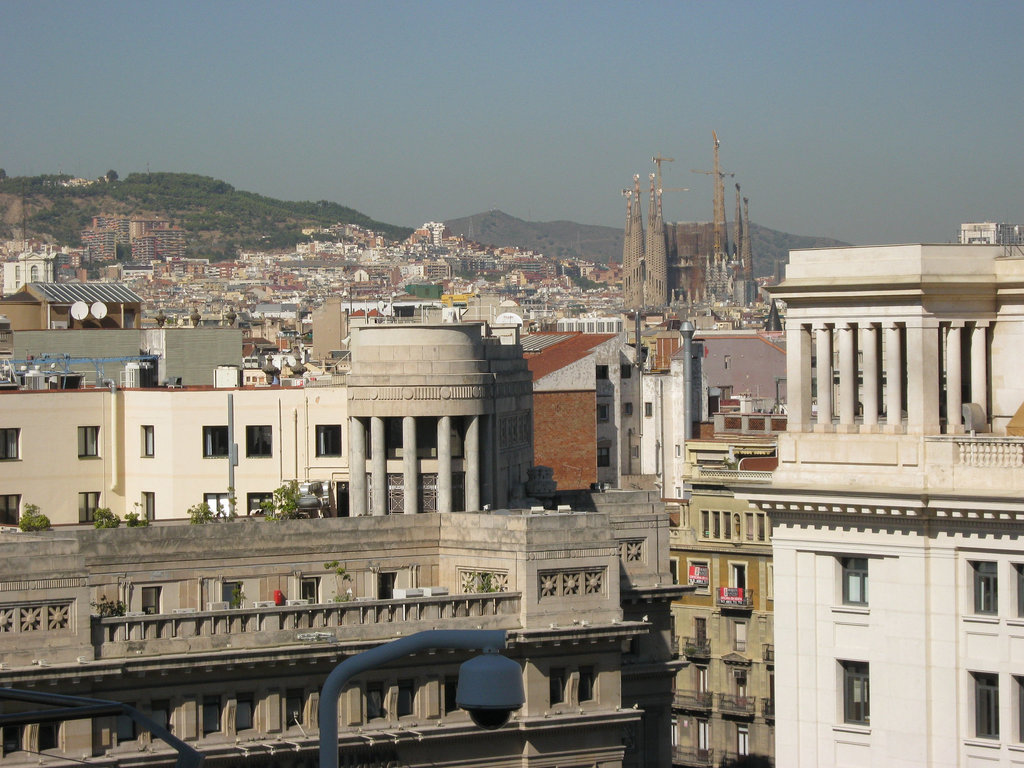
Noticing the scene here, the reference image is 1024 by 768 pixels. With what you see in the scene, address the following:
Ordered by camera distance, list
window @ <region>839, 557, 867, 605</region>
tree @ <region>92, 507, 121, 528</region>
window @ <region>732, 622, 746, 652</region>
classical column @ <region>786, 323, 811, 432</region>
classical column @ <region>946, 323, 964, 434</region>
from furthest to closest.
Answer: window @ <region>732, 622, 746, 652</region> < tree @ <region>92, 507, 121, 528</region> < classical column @ <region>786, 323, 811, 432</region> < classical column @ <region>946, 323, 964, 434</region> < window @ <region>839, 557, 867, 605</region>

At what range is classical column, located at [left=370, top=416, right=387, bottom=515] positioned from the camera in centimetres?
4872

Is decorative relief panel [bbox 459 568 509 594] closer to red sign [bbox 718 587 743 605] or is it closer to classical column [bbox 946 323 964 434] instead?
classical column [bbox 946 323 964 434]

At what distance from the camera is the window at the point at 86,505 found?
50.9 meters

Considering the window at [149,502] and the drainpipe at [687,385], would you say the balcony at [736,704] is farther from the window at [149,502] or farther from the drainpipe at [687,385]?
the window at [149,502]

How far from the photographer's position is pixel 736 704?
7288 cm

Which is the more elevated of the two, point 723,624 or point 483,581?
point 483,581

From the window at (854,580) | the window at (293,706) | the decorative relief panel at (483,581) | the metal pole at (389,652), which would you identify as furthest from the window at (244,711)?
the metal pole at (389,652)

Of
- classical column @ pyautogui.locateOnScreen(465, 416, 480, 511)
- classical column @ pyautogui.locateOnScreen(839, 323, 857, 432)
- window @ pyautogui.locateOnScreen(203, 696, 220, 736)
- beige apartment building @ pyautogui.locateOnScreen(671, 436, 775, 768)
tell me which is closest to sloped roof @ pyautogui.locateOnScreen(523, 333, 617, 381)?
beige apartment building @ pyautogui.locateOnScreen(671, 436, 775, 768)

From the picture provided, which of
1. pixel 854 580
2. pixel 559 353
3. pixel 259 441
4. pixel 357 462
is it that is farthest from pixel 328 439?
pixel 559 353

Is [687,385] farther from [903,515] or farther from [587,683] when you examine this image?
[903,515]

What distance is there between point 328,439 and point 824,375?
15.9 m

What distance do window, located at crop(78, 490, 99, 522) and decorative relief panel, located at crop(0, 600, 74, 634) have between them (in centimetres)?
1381

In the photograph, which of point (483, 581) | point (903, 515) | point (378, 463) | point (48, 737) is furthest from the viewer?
point (378, 463)

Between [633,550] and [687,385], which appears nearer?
[633,550]
